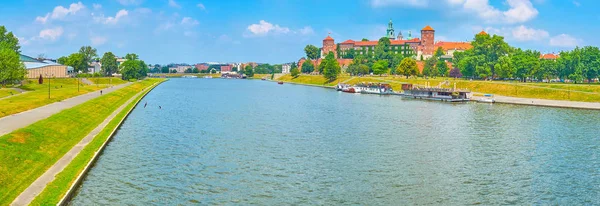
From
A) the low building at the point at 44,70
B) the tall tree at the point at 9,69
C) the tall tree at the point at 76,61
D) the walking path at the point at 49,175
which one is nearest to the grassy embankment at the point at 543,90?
the walking path at the point at 49,175

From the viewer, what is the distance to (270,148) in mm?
46906

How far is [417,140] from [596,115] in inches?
1678

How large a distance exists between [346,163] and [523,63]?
4442 inches

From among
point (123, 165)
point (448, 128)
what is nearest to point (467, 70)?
point (448, 128)

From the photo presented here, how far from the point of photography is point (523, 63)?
138875mm

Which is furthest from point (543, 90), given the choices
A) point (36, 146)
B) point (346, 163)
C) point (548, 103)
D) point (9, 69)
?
point (9, 69)

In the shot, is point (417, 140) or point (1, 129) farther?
point (417, 140)

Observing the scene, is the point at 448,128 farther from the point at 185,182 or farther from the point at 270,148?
the point at 185,182

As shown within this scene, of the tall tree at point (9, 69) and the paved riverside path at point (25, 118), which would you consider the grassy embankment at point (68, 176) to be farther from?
the tall tree at point (9, 69)

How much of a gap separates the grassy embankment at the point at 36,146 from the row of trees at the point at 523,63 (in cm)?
11123

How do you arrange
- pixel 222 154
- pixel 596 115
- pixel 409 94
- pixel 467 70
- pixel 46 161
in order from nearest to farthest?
pixel 46 161 < pixel 222 154 < pixel 596 115 < pixel 409 94 < pixel 467 70

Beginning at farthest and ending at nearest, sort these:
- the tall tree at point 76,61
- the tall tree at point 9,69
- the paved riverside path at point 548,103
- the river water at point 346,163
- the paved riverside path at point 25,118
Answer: the tall tree at point 76,61 → the tall tree at point 9,69 → the paved riverside path at point 548,103 → the paved riverside path at point 25,118 → the river water at point 346,163

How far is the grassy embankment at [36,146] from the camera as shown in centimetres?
3078

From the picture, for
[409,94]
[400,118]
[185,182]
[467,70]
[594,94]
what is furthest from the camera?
[467,70]
